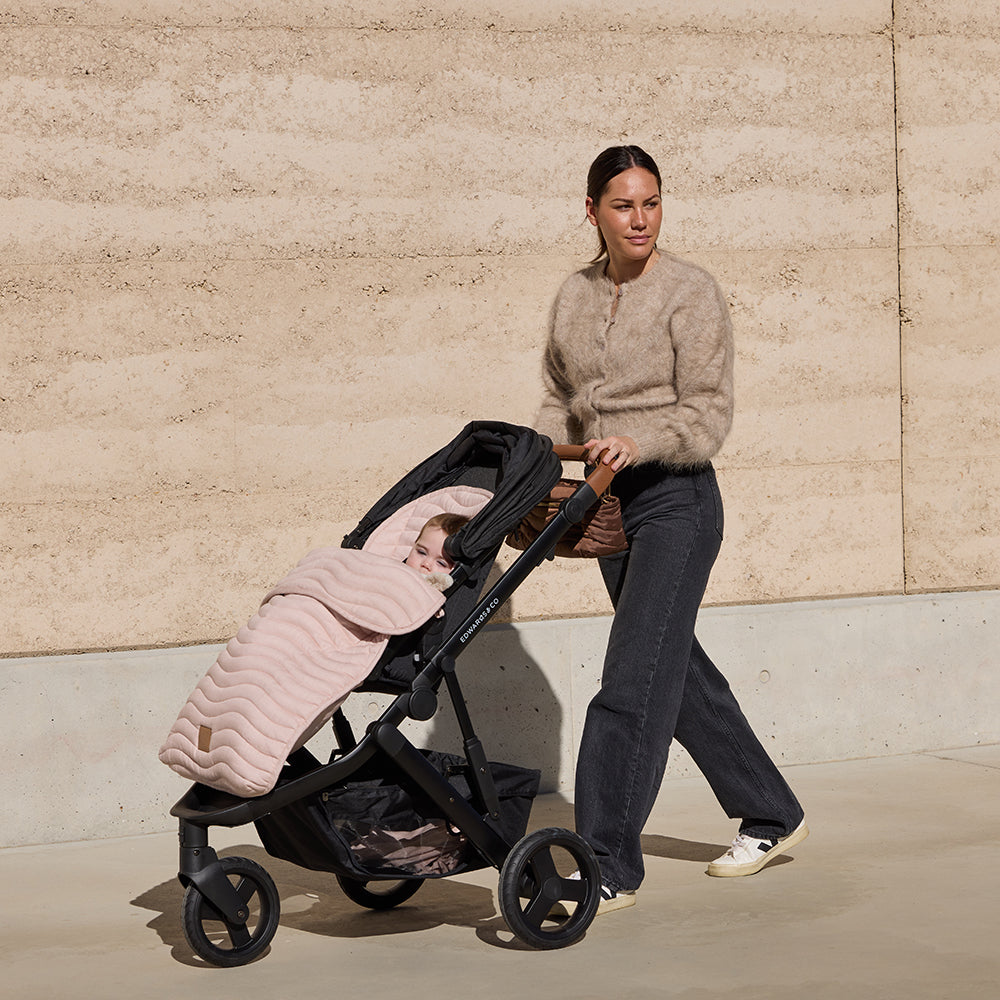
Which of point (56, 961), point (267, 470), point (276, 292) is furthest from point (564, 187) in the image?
point (56, 961)

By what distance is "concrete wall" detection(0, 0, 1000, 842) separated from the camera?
5613 millimetres

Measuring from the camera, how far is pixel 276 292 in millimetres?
5805

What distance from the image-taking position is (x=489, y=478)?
4.31 metres

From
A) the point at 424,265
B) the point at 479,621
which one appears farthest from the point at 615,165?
the point at 424,265

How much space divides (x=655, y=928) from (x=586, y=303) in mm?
1709

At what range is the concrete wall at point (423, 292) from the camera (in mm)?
5613

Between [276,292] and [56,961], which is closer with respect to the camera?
[56,961]

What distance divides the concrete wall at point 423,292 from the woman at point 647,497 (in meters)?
1.40

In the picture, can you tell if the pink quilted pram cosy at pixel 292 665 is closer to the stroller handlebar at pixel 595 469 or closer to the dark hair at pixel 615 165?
the stroller handlebar at pixel 595 469

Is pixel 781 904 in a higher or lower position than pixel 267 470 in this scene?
lower

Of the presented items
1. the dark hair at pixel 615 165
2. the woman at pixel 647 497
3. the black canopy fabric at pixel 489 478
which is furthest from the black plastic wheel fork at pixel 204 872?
the dark hair at pixel 615 165

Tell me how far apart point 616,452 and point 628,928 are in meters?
1.20

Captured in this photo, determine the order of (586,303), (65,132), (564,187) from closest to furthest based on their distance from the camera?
(586,303) → (65,132) → (564,187)

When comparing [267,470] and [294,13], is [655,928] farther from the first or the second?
[294,13]
